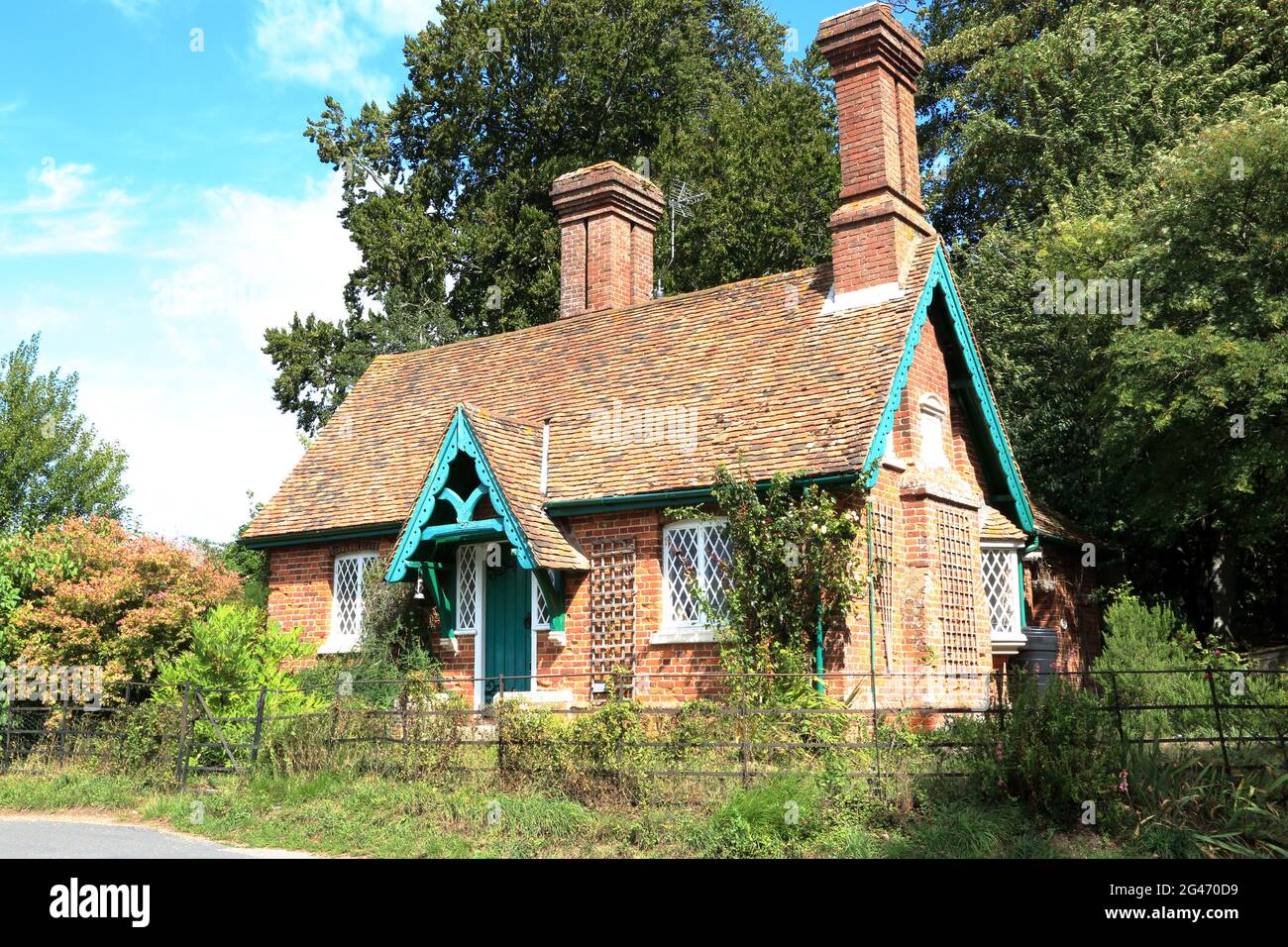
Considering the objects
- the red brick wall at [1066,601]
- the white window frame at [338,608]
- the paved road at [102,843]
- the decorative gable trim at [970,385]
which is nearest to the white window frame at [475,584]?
the white window frame at [338,608]

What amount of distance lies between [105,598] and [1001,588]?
41.6ft

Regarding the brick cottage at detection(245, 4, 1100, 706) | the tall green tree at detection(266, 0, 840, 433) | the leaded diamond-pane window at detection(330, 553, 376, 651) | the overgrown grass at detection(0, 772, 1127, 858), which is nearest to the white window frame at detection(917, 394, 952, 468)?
the brick cottage at detection(245, 4, 1100, 706)

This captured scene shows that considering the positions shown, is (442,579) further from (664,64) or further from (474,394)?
(664,64)

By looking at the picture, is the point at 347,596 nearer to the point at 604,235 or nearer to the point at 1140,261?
the point at 604,235

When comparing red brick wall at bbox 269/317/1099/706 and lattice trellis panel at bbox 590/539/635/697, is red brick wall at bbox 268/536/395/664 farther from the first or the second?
lattice trellis panel at bbox 590/539/635/697

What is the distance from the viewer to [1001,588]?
667 inches

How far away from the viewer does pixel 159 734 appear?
549 inches

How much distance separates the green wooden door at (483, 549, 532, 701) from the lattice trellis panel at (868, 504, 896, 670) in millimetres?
5056

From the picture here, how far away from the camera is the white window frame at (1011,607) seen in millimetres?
16719

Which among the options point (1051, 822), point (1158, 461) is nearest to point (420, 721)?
point (1051, 822)

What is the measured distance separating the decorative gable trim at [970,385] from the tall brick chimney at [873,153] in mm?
569

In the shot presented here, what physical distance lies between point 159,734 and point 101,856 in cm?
447

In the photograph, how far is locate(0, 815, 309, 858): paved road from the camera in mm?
9906

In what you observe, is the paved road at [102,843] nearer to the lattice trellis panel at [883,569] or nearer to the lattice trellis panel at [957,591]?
the lattice trellis panel at [883,569]
